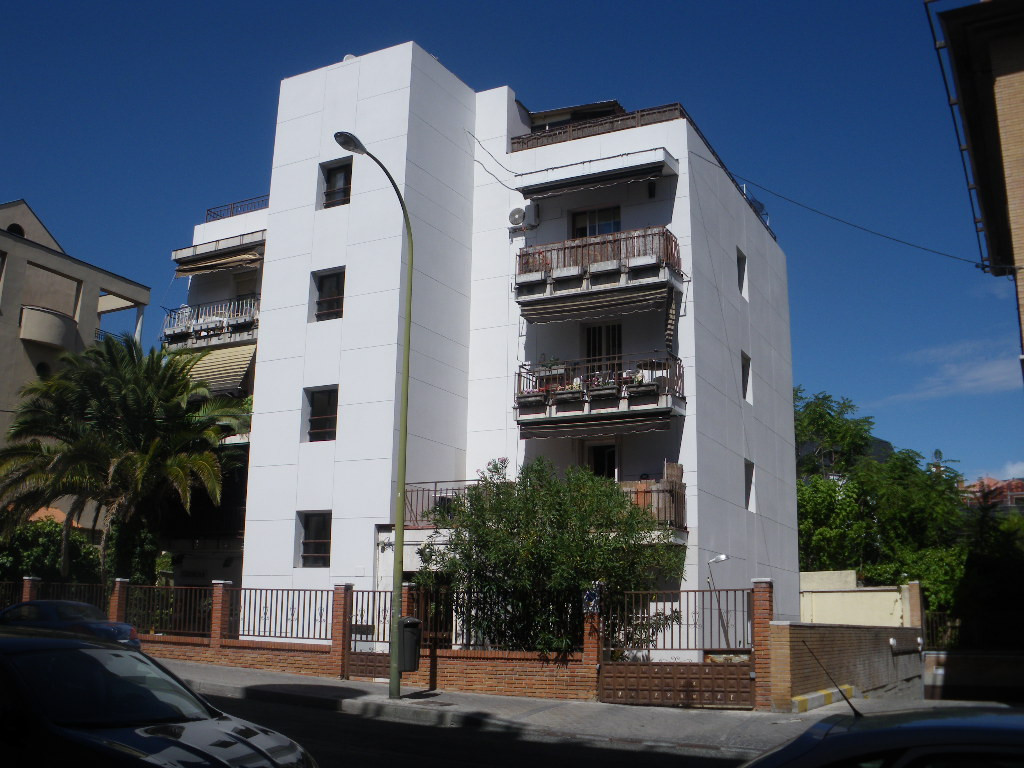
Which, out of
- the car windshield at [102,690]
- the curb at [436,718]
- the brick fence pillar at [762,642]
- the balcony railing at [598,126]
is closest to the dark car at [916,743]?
the car windshield at [102,690]

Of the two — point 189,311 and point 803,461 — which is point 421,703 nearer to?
point 189,311

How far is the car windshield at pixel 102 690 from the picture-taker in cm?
604

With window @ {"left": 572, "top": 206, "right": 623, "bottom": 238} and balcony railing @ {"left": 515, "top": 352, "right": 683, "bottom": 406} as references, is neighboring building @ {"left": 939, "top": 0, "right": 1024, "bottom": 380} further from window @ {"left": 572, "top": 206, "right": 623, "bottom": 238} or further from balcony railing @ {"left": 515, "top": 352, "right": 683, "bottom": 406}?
window @ {"left": 572, "top": 206, "right": 623, "bottom": 238}

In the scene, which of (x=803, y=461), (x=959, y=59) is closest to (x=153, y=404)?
(x=959, y=59)

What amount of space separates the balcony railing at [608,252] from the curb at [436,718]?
38.3ft

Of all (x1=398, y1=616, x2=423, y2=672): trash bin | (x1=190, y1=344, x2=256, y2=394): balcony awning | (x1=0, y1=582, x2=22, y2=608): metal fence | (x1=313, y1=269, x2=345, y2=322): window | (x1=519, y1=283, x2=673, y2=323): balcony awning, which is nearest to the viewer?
(x1=398, y1=616, x2=423, y2=672): trash bin

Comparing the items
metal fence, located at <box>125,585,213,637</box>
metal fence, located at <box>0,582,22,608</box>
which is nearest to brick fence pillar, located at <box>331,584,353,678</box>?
metal fence, located at <box>125,585,213,637</box>

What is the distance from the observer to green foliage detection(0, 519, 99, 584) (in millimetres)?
27562

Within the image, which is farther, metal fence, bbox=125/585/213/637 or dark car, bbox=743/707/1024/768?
metal fence, bbox=125/585/213/637

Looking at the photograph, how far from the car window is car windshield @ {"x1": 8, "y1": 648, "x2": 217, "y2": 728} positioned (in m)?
12.2

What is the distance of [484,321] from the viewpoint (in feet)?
85.5

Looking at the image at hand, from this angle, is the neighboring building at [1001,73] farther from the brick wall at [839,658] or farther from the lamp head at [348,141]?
the lamp head at [348,141]

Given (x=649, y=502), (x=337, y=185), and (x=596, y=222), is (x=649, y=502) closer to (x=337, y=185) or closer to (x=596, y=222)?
(x=596, y=222)

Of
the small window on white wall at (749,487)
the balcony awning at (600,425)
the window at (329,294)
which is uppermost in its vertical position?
the window at (329,294)
